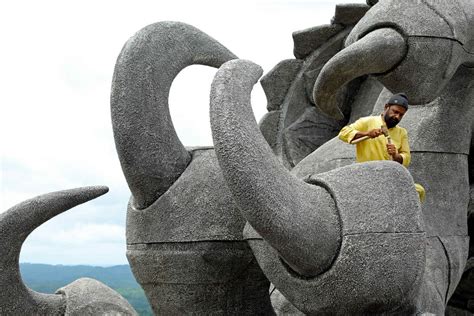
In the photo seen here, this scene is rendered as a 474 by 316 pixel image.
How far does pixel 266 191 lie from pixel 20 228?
5.53 feet

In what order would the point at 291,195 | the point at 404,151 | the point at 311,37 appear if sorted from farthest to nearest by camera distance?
the point at 311,37 → the point at 404,151 → the point at 291,195

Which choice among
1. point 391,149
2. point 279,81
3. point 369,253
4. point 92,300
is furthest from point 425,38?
point 92,300

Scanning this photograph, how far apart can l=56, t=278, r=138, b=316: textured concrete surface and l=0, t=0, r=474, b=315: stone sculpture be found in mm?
14

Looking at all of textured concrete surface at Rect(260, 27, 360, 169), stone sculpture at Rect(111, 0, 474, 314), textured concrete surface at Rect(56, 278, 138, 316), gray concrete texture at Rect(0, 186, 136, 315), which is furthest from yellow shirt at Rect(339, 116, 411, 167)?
textured concrete surface at Rect(260, 27, 360, 169)

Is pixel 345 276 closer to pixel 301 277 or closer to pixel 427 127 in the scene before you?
pixel 301 277

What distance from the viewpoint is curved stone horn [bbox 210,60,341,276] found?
367 cm

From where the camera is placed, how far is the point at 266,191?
367cm

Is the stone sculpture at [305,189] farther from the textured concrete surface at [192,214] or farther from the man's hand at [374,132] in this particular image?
the man's hand at [374,132]

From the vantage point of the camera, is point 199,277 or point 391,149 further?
point 199,277

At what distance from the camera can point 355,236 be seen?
388cm

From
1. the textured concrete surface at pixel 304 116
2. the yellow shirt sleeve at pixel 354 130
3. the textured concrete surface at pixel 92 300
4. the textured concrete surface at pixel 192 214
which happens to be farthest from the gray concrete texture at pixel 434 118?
the textured concrete surface at pixel 92 300

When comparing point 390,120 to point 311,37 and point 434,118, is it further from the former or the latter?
point 311,37

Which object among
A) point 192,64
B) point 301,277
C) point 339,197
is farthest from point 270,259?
point 192,64

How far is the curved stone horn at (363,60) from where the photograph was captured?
470cm
